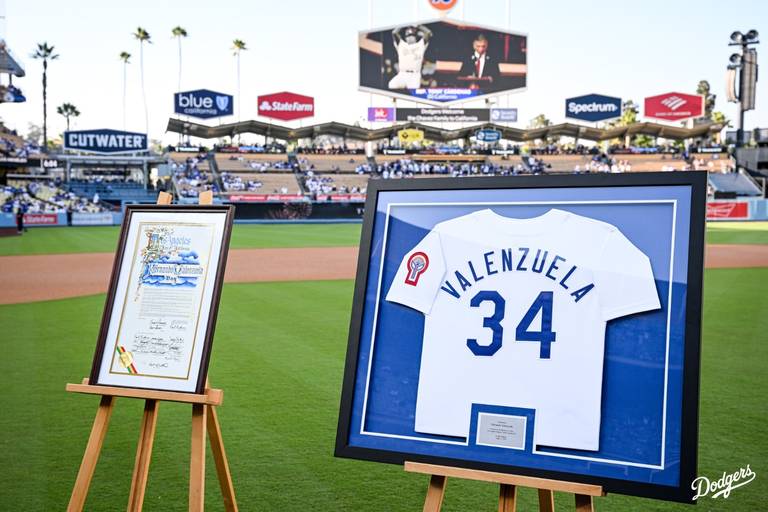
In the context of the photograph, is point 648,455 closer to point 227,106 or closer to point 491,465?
point 491,465

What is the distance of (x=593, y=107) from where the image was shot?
229ft

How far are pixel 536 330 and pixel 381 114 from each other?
199 ft

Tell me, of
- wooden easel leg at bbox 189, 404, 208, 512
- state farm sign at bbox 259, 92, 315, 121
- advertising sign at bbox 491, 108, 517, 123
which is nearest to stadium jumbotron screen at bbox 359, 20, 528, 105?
advertising sign at bbox 491, 108, 517, 123

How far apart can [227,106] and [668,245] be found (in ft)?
216

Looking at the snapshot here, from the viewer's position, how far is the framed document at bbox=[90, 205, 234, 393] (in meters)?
4.35

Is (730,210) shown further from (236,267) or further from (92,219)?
(92,219)

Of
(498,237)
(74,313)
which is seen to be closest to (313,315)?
(74,313)

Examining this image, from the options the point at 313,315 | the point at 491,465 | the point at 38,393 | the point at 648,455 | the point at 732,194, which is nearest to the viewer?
the point at 648,455

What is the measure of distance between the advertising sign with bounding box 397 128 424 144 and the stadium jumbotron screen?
5.83m

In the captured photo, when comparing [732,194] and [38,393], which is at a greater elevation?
[732,194]

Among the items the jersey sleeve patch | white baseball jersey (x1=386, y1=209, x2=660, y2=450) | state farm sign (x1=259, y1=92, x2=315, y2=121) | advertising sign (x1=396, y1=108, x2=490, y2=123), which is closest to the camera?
white baseball jersey (x1=386, y1=209, x2=660, y2=450)

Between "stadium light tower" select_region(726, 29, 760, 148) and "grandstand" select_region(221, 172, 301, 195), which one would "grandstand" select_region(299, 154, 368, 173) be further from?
"stadium light tower" select_region(726, 29, 760, 148)

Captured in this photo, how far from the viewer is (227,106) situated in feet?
216

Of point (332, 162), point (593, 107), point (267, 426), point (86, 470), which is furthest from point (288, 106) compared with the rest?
point (86, 470)
